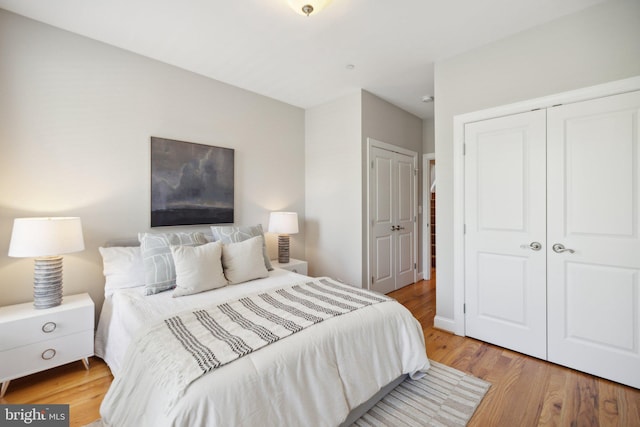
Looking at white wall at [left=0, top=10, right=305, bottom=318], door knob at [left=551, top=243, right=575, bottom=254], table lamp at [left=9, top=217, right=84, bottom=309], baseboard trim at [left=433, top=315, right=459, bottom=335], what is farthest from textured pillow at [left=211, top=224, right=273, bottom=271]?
door knob at [left=551, top=243, right=575, bottom=254]

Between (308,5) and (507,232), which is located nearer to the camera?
(308,5)

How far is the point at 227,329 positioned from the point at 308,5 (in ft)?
6.88

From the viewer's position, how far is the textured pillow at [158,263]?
86.8 inches

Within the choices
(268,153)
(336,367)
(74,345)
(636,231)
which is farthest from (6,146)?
(636,231)

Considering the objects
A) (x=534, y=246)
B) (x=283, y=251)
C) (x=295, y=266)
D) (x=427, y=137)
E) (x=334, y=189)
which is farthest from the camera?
(x=427, y=137)

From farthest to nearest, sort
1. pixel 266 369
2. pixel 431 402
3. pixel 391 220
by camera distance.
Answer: pixel 391 220 → pixel 431 402 → pixel 266 369

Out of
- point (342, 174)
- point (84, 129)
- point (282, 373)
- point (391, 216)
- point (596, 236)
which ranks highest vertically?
point (84, 129)

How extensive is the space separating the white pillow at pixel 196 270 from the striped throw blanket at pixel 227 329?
0.42 meters

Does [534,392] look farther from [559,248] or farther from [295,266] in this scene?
[295,266]

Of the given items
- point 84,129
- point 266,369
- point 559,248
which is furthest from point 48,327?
point 559,248

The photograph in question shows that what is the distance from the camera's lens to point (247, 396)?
118 centimetres

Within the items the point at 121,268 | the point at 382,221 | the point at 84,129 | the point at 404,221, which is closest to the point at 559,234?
the point at 382,221

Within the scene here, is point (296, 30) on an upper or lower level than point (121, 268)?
upper

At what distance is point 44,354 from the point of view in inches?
76.2
